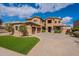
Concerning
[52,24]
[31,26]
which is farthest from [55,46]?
[31,26]

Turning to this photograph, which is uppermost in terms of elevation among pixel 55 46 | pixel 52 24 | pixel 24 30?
pixel 52 24

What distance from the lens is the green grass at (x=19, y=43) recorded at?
4.92 meters

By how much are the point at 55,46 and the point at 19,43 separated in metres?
0.77

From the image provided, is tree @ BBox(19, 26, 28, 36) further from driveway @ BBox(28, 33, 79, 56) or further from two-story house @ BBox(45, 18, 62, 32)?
two-story house @ BBox(45, 18, 62, 32)

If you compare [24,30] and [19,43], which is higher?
[24,30]

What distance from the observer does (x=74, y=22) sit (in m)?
4.97

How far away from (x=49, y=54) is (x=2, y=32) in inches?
44.3

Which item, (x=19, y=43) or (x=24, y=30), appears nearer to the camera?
(x=19, y=43)

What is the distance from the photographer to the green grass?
194 inches

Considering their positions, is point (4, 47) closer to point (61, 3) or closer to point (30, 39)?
point (30, 39)

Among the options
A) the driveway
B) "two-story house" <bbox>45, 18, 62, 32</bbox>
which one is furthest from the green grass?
"two-story house" <bbox>45, 18, 62, 32</bbox>

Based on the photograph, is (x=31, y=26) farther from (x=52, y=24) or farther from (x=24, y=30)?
(x=52, y=24)

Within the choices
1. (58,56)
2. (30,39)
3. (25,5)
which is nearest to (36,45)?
(30,39)

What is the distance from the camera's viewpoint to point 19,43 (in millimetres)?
4984
